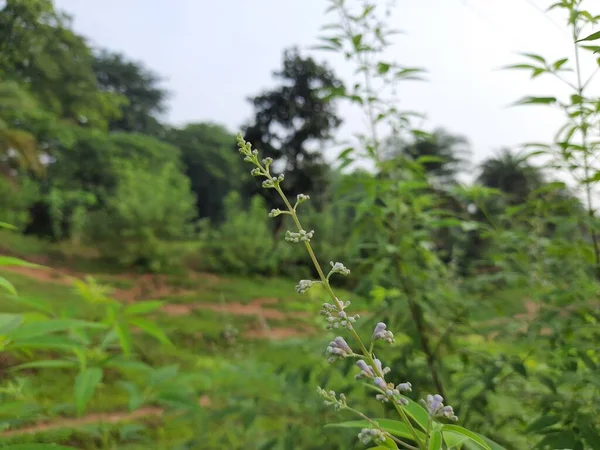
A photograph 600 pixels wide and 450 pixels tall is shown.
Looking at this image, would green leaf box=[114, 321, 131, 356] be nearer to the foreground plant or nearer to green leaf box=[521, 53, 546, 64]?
the foreground plant

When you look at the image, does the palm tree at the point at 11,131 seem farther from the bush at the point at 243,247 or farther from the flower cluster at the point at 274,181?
the bush at the point at 243,247

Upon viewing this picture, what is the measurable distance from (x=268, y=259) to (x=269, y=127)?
1.75m

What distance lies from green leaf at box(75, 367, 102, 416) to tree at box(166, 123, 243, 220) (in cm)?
683

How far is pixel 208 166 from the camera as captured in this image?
7.54m

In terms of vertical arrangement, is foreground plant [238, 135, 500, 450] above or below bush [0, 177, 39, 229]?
below

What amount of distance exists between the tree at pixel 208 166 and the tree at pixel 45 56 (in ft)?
18.0

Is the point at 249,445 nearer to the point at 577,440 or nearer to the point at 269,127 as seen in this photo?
the point at 577,440

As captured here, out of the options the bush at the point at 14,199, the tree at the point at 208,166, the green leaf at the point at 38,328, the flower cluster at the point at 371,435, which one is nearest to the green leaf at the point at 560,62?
the flower cluster at the point at 371,435

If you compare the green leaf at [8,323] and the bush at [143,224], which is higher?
the bush at [143,224]

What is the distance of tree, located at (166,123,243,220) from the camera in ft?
24.5

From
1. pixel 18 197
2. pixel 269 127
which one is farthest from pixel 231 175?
pixel 18 197

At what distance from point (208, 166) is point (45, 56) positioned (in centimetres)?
643

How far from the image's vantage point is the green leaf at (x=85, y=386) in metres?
0.45

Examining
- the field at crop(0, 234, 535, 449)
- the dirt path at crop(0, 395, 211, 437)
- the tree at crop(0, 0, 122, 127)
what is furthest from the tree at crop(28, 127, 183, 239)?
the dirt path at crop(0, 395, 211, 437)
